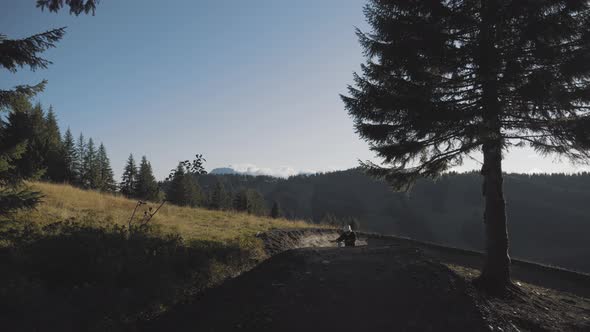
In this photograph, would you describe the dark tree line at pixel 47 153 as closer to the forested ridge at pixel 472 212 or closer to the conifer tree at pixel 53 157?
the conifer tree at pixel 53 157

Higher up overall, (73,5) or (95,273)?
(73,5)

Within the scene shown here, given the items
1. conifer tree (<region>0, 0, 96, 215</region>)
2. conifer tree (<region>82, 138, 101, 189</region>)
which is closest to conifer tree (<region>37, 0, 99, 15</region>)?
conifer tree (<region>0, 0, 96, 215</region>)

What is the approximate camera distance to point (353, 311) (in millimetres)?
6703

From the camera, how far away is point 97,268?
7672 millimetres

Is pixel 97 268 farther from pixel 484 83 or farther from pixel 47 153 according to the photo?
pixel 47 153

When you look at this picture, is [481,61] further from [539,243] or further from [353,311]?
[539,243]

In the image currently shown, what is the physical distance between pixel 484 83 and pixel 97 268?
1069cm

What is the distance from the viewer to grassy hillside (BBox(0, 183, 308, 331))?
611 centimetres

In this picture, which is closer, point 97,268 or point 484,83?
point 97,268

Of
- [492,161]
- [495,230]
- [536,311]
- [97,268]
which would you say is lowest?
[536,311]

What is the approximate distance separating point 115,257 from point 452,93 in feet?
33.3

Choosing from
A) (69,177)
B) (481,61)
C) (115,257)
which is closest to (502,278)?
(481,61)

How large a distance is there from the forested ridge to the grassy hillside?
355 ft

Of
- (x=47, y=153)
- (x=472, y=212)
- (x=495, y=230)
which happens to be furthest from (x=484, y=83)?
(x=472, y=212)
